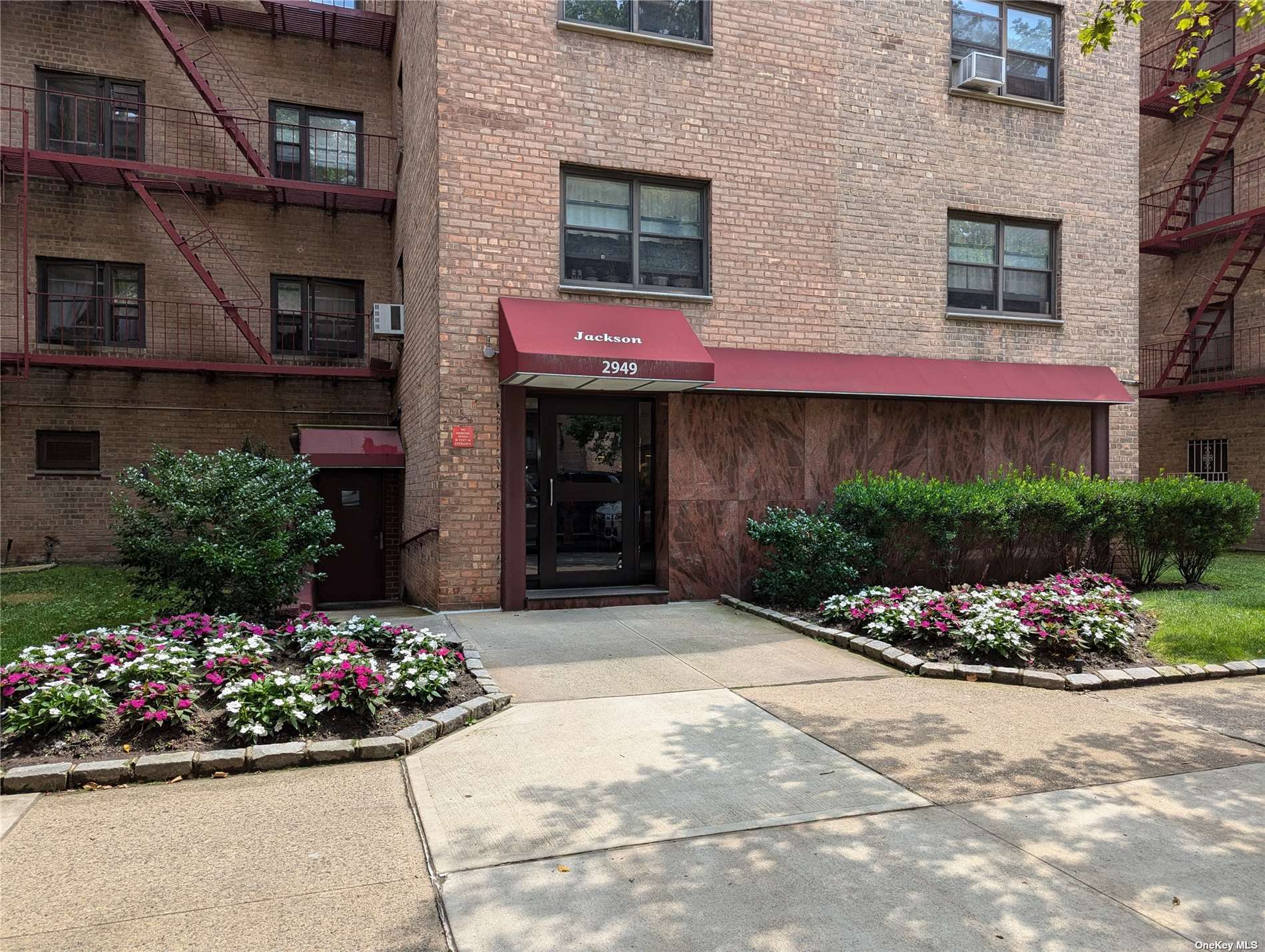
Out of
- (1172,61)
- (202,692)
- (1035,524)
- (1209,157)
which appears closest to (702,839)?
(202,692)

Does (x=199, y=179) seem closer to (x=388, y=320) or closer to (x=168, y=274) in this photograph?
(x=168, y=274)

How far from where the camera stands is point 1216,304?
20.0m

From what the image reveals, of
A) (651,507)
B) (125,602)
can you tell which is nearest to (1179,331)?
(651,507)

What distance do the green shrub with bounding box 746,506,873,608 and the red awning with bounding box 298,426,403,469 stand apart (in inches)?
255

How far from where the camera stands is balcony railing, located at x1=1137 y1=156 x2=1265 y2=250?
18969 millimetres

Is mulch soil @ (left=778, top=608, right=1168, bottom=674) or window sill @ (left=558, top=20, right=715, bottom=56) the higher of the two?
window sill @ (left=558, top=20, right=715, bottom=56)

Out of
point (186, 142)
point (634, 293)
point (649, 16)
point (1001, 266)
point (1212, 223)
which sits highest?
point (186, 142)

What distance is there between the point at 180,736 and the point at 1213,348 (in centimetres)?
2311

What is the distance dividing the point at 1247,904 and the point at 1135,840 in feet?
1.89

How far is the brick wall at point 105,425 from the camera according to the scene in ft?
48.9

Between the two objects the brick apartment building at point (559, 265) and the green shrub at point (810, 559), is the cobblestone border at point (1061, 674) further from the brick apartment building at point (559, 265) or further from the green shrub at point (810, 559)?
the brick apartment building at point (559, 265)

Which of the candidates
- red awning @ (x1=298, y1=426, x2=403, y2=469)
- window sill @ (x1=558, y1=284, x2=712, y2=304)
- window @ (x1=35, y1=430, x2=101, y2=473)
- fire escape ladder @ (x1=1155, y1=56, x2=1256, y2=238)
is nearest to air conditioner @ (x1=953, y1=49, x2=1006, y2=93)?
window sill @ (x1=558, y1=284, x2=712, y2=304)

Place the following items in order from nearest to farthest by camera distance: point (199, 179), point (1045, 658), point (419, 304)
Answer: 1. point (1045, 658)
2. point (419, 304)
3. point (199, 179)

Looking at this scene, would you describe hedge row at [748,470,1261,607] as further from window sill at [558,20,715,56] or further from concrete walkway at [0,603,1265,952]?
window sill at [558,20,715,56]
